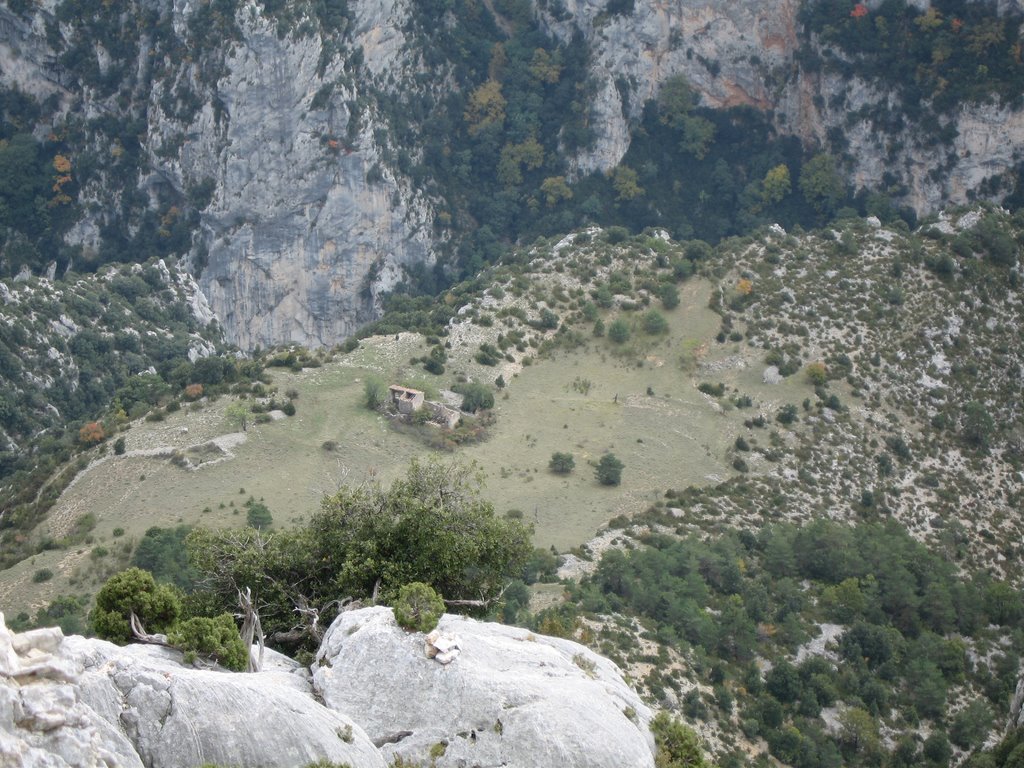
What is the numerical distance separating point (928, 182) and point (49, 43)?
86093 mm

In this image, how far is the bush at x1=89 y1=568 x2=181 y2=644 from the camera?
98.3 feet

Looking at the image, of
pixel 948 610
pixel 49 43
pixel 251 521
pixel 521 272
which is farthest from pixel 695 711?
pixel 49 43

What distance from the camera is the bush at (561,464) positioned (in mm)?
75500

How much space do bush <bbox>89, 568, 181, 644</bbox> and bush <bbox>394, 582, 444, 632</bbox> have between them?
561cm

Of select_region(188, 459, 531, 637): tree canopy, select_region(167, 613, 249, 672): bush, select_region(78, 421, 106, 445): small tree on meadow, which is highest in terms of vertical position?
select_region(167, 613, 249, 672): bush

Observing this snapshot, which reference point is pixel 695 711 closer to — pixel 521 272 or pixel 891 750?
pixel 891 750

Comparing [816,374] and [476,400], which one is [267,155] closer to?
[476,400]

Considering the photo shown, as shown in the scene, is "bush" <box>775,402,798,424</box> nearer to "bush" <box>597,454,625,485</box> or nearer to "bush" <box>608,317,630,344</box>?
"bush" <box>597,454,625,485</box>

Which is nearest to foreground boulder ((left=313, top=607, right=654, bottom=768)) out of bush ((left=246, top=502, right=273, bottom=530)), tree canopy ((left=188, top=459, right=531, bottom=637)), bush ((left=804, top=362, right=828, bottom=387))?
tree canopy ((left=188, top=459, right=531, bottom=637))

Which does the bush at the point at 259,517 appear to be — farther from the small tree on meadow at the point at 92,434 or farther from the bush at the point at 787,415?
the bush at the point at 787,415

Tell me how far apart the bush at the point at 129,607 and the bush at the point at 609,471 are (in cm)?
4492

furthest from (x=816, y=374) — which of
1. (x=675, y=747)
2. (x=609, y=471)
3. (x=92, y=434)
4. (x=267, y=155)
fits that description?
(x=267, y=155)

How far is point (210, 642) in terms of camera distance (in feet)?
92.9

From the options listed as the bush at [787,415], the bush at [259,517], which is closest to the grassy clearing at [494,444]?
the bush at [259,517]
